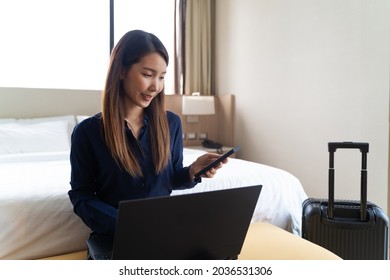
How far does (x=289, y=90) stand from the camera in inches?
116

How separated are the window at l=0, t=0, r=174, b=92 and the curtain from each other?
1.16 ft

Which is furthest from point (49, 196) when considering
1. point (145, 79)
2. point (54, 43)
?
point (54, 43)

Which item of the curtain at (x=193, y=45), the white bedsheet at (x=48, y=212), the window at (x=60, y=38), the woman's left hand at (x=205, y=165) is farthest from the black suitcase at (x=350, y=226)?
the curtain at (x=193, y=45)

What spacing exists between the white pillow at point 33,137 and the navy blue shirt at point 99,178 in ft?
5.41

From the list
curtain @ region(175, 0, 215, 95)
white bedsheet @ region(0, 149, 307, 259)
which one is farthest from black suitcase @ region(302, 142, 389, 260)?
curtain @ region(175, 0, 215, 95)

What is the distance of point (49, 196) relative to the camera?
1.27 meters

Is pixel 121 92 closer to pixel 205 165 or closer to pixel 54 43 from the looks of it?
pixel 205 165

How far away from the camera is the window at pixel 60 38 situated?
10.00 feet

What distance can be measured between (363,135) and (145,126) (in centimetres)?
168

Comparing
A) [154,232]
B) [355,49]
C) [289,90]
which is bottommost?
[154,232]

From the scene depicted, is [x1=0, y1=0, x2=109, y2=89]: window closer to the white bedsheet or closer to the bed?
the bed

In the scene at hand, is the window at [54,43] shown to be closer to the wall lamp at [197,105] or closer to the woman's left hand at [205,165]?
the wall lamp at [197,105]
